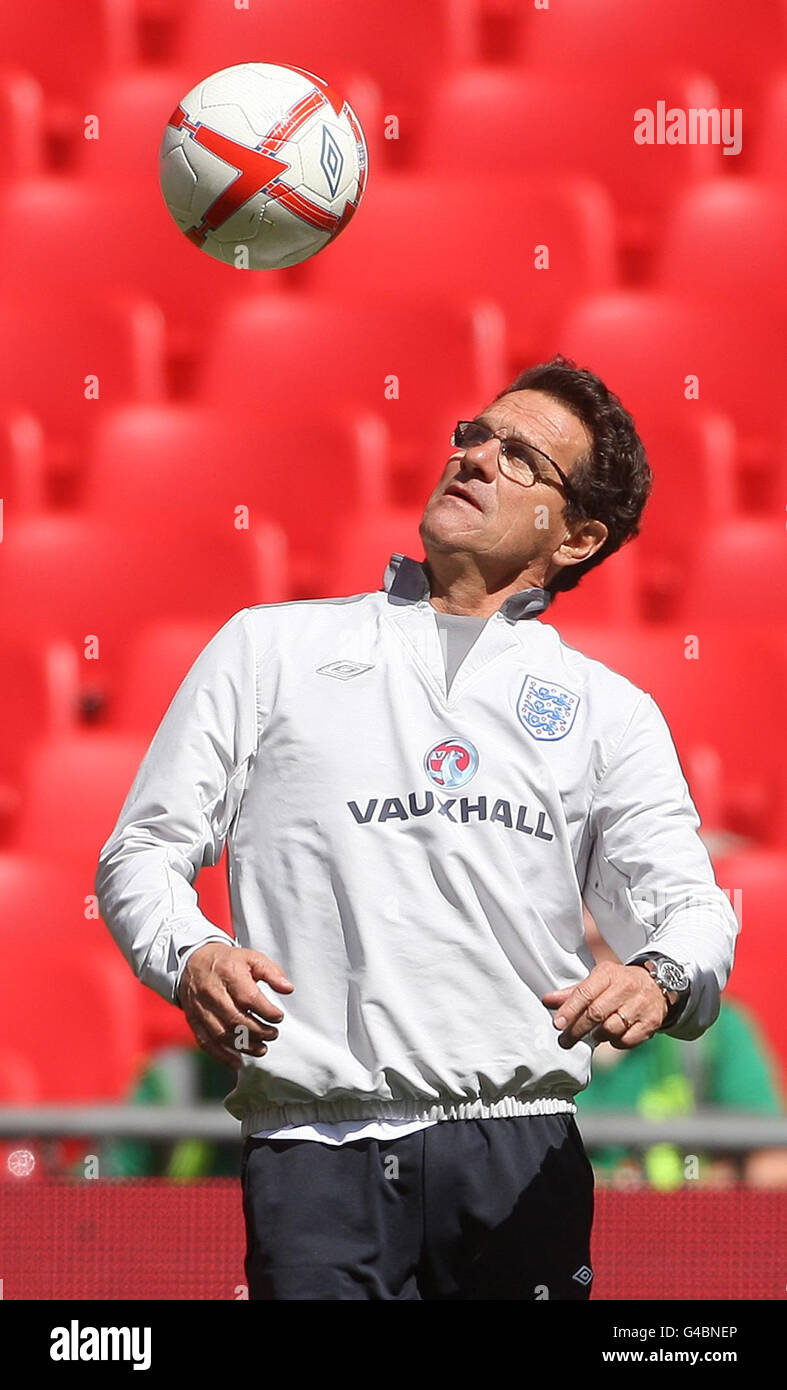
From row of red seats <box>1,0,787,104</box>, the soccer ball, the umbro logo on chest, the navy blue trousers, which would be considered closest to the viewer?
the navy blue trousers

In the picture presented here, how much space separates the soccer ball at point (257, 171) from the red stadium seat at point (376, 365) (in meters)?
1.81

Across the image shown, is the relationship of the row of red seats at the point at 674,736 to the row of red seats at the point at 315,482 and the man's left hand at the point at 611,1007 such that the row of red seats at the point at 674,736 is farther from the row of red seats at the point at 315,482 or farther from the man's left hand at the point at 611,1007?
the man's left hand at the point at 611,1007

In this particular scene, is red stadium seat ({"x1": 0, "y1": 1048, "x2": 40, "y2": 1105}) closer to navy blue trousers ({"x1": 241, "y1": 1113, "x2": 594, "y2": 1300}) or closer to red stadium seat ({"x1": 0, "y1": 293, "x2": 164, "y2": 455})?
red stadium seat ({"x1": 0, "y1": 293, "x2": 164, "y2": 455})

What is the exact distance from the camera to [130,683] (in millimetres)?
4277

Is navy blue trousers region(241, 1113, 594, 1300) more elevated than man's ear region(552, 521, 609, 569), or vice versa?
man's ear region(552, 521, 609, 569)

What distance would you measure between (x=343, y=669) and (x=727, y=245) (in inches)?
138

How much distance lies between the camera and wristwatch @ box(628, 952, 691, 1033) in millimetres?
1682

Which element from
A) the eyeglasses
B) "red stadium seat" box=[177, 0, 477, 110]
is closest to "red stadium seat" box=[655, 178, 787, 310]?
"red stadium seat" box=[177, 0, 477, 110]

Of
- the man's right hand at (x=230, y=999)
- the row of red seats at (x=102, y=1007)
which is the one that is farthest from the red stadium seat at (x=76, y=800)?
the man's right hand at (x=230, y=999)

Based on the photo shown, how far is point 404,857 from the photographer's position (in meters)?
1.76

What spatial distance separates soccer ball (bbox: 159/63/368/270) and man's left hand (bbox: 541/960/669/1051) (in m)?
1.60

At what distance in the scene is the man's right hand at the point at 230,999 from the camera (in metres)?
1.55

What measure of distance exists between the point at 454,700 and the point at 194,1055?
1900mm

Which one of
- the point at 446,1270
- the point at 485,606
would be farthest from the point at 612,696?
the point at 446,1270
